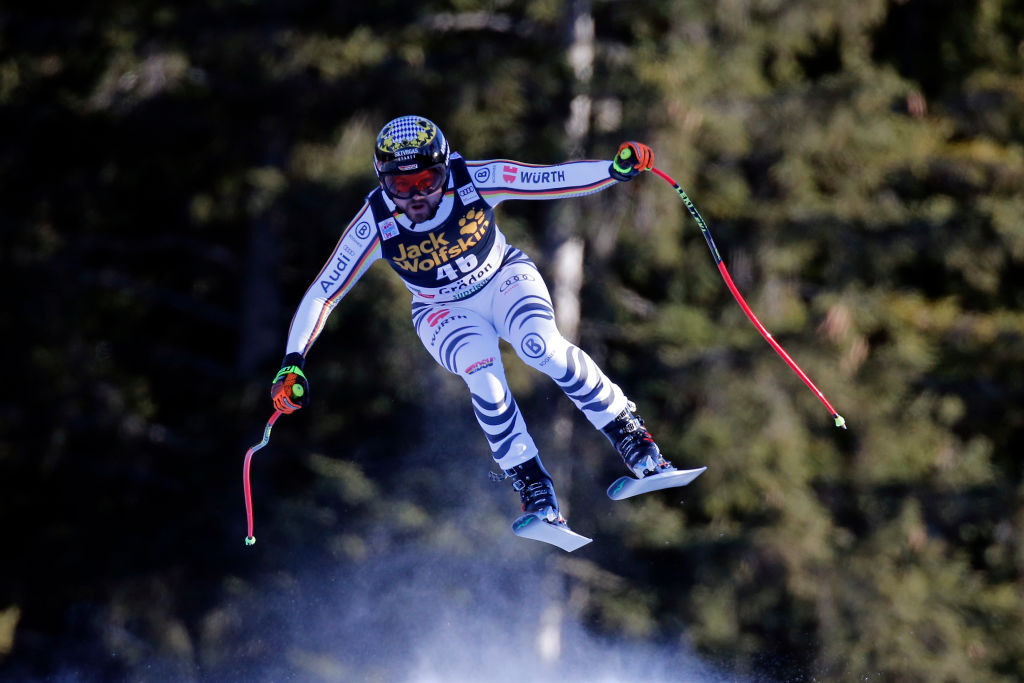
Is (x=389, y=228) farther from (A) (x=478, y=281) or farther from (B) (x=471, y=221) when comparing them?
(A) (x=478, y=281)

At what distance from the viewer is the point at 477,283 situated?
6.59 metres

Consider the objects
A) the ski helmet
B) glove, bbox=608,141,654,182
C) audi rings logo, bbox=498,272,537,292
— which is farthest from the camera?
audi rings logo, bbox=498,272,537,292

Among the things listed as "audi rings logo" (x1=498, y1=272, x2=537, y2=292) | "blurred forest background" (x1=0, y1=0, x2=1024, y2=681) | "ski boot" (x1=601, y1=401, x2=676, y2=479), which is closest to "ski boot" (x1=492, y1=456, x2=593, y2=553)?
"ski boot" (x1=601, y1=401, x2=676, y2=479)

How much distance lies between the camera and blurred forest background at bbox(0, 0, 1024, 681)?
471 inches

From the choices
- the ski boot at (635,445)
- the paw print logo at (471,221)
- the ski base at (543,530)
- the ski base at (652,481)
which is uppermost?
the paw print logo at (471,221)

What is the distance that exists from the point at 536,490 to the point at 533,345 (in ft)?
2.52

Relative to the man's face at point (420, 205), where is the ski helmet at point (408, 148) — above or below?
above

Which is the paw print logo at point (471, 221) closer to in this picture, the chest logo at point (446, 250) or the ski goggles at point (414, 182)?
the chest logo at point (446, 250)

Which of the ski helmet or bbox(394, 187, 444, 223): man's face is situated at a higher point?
the ski helmet

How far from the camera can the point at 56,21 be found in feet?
46.4

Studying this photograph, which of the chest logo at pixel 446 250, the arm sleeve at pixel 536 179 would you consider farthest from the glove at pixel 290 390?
the arm sleeve at pixel 536 179

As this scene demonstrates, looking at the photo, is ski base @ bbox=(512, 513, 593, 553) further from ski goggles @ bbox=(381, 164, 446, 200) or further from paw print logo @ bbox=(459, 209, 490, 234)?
ski goggles @ bbox=(381, 164, 446, 200)

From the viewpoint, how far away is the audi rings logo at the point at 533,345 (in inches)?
250

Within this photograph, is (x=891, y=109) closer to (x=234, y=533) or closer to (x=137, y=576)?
(x=234, y=533)
